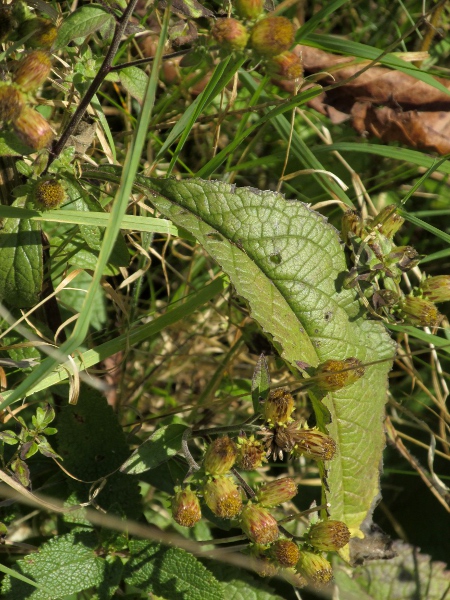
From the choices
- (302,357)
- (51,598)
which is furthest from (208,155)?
(51,598)

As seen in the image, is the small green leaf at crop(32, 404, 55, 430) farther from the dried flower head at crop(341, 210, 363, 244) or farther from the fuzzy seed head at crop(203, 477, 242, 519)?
the dried flower head at crop(341, 210, 363, 244)

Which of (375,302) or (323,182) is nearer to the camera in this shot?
(375,302)

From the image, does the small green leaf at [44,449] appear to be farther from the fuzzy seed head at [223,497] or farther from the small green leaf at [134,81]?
the small green leaf at [134,81]

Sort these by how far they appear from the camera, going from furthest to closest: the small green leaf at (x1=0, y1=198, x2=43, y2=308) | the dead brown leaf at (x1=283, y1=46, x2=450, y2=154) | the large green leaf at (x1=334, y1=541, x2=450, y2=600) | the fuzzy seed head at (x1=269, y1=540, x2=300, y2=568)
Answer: the dead brown leaf at (x1=283, y1=46, x2=450, y2=154) → the large green leaf at (x1=334, y1=541, x2=450, y2=600) → the small green leaf at (x1=0, y1=198, x2=43, y2=308) → the fuzzy seed head at (x1=269, y1=540, x2=300, y2=568)

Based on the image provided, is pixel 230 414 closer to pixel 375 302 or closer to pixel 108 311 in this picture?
pixel 108 311

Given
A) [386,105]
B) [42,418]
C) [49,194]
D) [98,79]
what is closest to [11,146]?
[49,194]

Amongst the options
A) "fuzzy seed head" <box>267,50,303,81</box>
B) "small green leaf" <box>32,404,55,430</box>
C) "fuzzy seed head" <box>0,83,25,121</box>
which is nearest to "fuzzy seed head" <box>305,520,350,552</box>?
"small green leaf" <box>32,404,55,430</box>

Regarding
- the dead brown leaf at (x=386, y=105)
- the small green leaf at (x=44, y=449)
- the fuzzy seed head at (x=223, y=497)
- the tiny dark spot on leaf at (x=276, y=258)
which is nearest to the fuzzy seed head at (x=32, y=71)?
the tiny dark spot on leaf at (x=276, y=258)
